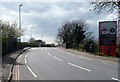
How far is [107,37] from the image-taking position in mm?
27688

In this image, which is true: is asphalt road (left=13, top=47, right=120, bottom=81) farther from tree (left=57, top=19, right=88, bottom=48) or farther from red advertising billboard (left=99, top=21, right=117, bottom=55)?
tree (left=57, top=19, right=88, bottom=48)

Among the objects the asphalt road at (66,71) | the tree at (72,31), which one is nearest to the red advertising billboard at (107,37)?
the asphalt road at (66,71)

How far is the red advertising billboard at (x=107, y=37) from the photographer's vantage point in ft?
88.6

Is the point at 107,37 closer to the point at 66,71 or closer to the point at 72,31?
the point at 66,71

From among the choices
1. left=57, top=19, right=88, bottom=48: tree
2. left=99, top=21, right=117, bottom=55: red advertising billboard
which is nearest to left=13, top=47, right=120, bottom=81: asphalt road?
left=99, top=21, right=117, bottom=55: red advertising billboard

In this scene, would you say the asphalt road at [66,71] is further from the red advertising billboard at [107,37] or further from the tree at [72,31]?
the tree at [72,31]

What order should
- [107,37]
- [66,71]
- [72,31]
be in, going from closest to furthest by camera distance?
[66,71]
[107,37]
[72,31]

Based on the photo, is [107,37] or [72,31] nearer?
[107,37]

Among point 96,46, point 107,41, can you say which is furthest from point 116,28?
point 96,46

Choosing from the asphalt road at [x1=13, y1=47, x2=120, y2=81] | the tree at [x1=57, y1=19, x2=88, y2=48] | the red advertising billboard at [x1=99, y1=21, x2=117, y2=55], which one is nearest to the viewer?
the asphalt road at [x1=13, y1=47, x2=120, y2=81]

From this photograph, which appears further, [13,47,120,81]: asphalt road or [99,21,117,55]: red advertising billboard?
[99,21,117,55]: red advertising billboard

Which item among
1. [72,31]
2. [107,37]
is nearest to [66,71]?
[107,37]

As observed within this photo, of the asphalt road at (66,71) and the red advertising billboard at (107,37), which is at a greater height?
the red advertising billboard at (107,37)

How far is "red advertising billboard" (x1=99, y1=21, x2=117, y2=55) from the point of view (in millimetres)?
27016
